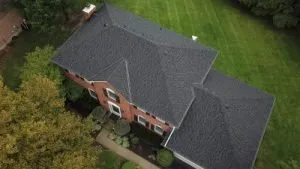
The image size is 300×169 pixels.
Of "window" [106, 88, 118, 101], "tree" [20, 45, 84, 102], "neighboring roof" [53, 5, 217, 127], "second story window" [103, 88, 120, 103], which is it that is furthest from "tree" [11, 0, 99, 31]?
"window" [106, 88, 118, 101]

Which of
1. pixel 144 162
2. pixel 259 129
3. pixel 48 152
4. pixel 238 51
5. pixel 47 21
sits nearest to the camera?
pixel 48 152

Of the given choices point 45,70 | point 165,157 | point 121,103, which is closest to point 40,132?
point 45,70

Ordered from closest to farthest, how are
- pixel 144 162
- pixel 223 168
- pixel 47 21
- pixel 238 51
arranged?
pixel 223 168
pixel 144 162
pixel 47 21
pixel 238 51

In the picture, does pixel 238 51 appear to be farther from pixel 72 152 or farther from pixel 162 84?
pixel 72 152

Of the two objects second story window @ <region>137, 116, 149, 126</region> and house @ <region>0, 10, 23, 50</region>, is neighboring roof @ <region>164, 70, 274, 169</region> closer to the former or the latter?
second story window @ <region>137, 116, 149, 126</region>

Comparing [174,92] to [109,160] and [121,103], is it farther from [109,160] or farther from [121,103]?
[109,160]

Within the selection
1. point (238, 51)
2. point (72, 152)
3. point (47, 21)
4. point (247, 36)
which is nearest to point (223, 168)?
point (72, 152)
